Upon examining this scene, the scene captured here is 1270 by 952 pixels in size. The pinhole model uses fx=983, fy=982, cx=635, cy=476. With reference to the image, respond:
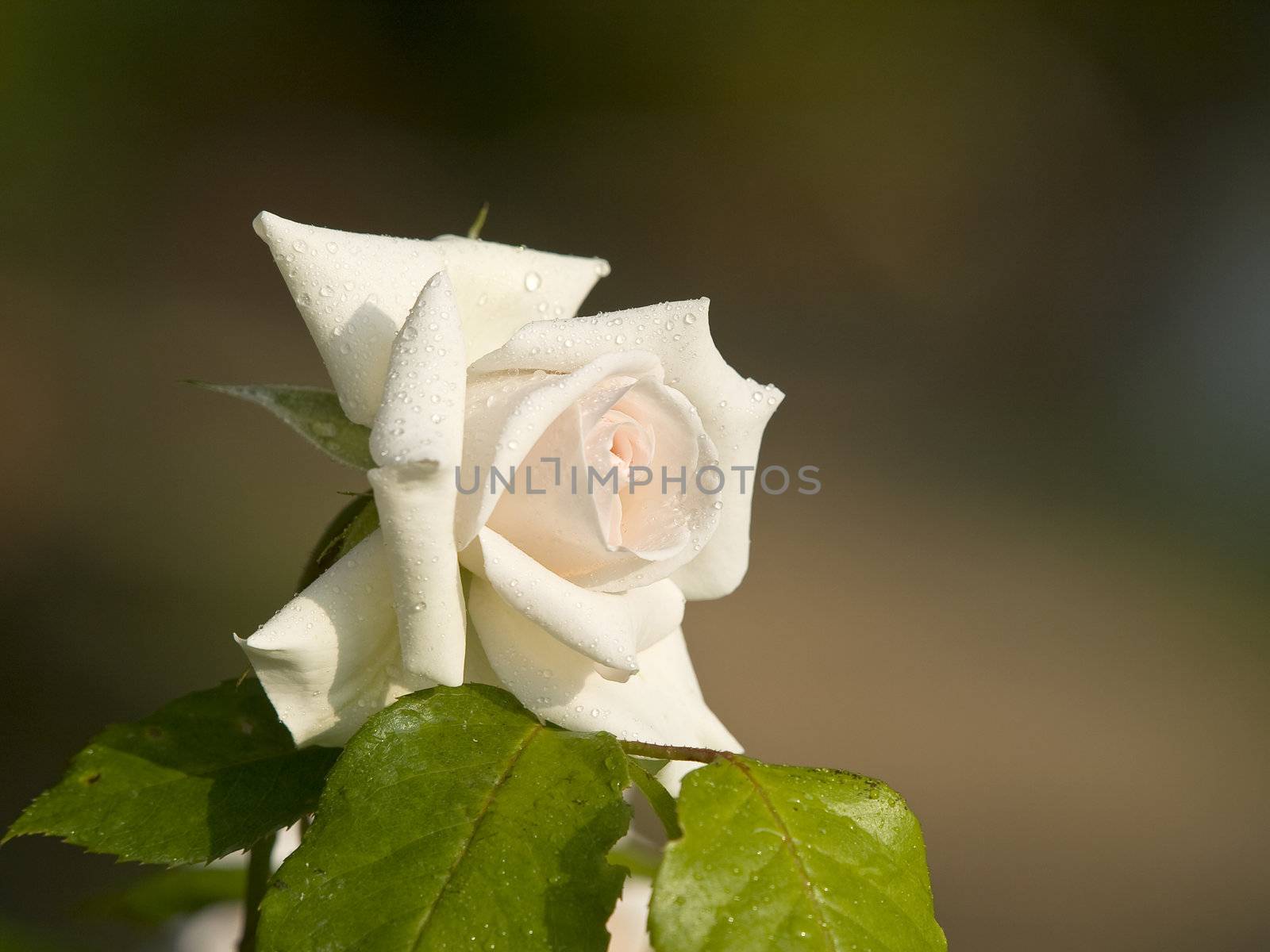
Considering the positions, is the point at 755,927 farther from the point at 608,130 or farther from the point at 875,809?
the point at 608,130

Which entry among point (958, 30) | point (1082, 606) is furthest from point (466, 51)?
point (1082, 606)

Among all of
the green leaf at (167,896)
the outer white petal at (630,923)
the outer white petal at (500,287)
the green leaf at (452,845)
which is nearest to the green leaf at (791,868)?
the green leaf at (452,845)

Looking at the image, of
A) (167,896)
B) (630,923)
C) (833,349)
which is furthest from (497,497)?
(833,349)

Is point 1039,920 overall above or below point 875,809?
below

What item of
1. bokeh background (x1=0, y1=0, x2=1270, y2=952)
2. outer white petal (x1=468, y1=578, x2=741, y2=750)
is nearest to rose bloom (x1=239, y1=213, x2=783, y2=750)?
outer white petal (x1=468, y1=578, x2=741, y2=750)

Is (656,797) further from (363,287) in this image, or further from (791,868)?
(363,287)

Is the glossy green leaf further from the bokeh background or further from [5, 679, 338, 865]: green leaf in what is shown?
the bokeh background
